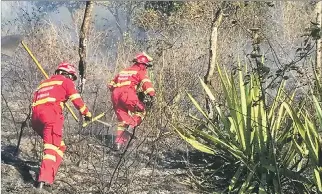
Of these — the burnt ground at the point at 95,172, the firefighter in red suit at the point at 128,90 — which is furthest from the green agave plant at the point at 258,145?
the firefighter in red suit at the point at 128,90

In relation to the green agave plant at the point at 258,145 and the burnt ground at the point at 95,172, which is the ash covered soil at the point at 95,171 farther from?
the green agave plant at the point at 258,145

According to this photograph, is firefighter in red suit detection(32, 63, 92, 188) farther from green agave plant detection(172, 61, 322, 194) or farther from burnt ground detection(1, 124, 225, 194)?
green agave plant detection(172, 61, 322, 194)

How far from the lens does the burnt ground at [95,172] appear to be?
5.63 meters

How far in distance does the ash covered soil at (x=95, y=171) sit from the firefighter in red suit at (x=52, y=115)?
0.23 metres

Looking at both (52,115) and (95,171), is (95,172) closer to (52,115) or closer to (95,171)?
(95,171)

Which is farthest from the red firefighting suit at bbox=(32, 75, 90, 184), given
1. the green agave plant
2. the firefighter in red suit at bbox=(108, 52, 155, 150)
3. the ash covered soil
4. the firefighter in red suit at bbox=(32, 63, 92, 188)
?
the firefighter in red suit at bbox=(108, 52, 155, 150)

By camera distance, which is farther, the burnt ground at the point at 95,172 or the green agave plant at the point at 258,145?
the burnt ground at the point at 95,172

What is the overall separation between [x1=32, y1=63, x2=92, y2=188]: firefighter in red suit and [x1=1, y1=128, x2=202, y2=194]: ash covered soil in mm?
227

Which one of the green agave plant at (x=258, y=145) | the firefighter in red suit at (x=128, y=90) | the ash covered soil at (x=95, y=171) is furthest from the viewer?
the firefighter in red suit at (x=128, y=90)

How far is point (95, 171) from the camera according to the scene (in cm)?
529

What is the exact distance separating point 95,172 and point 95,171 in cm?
27

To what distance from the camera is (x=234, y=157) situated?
627 cm

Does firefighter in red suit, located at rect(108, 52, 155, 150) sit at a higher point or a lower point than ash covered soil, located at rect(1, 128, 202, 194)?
higher

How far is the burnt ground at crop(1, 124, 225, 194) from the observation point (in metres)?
5.63
